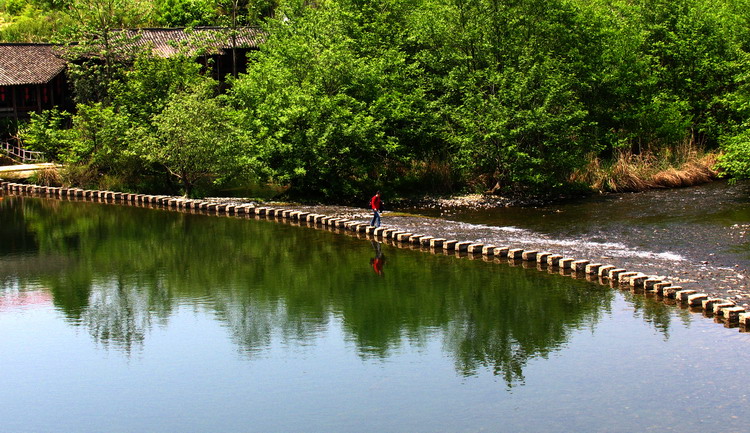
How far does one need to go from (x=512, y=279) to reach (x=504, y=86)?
76.9 feet

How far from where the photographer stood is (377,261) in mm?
40188

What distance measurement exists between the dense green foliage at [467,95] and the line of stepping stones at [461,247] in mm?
2876

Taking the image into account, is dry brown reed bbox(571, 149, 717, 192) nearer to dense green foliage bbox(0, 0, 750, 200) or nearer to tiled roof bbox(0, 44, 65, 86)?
dense green foliage bbox(0, 0, 750, 200)

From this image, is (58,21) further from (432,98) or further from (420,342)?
(420,342)

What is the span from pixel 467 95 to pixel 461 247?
17.9 metres

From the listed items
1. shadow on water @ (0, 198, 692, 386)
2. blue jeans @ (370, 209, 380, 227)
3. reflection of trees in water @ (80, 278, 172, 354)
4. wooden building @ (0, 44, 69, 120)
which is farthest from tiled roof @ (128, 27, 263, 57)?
reflection of trees in water @ (80, 278, 172, 354)

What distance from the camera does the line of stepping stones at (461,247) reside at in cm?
3069

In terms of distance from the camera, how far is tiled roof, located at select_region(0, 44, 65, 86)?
72.6 m

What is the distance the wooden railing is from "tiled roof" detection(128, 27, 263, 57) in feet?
40.6

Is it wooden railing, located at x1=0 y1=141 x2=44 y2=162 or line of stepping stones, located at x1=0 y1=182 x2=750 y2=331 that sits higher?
wooden railing, located at x1=0 y1=141 x2=44 y2=162

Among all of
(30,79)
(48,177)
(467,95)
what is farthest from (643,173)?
(30,79)

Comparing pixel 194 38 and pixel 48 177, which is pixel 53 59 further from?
pixel 48 177

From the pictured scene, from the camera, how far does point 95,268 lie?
1606 inches

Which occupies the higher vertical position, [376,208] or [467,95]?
[467,95]
